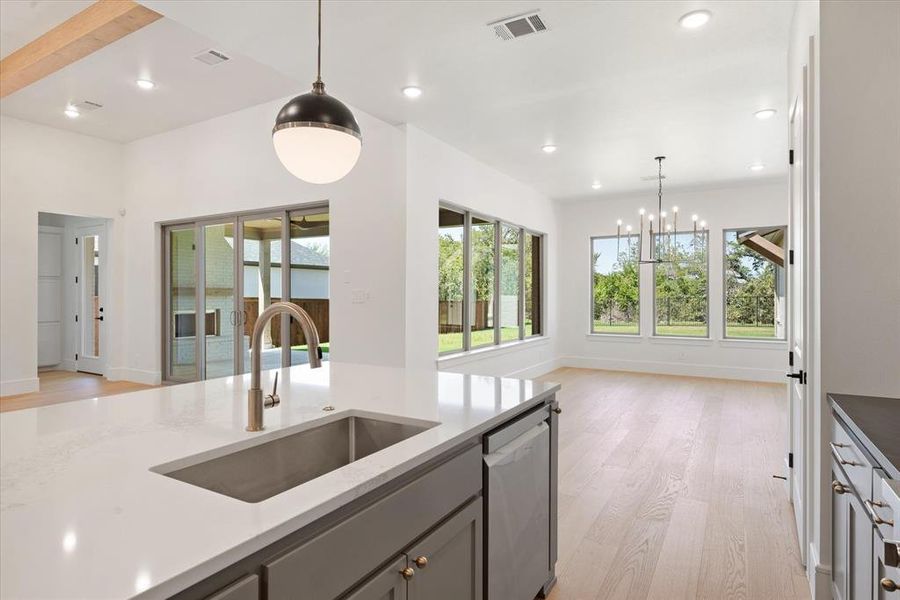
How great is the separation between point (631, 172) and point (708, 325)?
288 centimetres

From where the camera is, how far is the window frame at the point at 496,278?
20.2 feet

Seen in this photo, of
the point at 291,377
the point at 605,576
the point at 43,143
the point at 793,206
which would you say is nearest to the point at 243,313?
the point at 43,143

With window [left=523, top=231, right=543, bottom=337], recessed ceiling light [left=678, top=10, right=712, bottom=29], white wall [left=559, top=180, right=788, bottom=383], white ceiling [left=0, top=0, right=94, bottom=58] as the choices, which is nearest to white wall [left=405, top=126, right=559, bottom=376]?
window [left=523, top=231, right=543, bottom=337]

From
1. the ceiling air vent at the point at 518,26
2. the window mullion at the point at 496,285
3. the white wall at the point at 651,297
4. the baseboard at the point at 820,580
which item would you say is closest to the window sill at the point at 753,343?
the white wall at the point at 651,297

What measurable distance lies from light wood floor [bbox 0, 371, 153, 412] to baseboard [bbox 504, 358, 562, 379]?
4932 mm

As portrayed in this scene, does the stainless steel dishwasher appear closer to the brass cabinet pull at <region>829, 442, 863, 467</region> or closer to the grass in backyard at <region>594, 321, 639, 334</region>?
the brass cabinet pull at <region>829, 442, 863, 467</region>

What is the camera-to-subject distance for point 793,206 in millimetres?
3307

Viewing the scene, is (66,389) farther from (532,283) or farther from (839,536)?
(839,536)

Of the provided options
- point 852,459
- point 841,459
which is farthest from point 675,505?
point 852,459

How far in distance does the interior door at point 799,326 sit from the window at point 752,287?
4.59 meters

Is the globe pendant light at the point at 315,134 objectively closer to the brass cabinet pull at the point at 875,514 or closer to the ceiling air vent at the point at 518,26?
the ceiling air vent at the point at 518,26

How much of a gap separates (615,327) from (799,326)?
6.00 m

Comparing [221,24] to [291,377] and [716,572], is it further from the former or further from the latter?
[716,572]

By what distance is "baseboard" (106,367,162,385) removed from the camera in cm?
691
